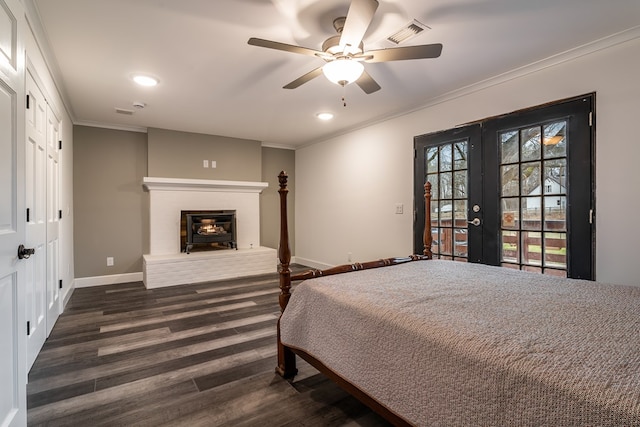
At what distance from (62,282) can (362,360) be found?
369 cm

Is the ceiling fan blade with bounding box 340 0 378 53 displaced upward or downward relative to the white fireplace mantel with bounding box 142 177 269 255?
Result: upward

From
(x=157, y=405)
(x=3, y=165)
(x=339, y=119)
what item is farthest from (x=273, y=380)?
(x=339, y=119)

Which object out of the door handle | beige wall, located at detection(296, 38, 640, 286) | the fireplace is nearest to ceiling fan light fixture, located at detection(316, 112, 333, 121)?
beige wall, located at detection(296, 38, 640, 286)

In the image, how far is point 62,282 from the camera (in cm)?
353

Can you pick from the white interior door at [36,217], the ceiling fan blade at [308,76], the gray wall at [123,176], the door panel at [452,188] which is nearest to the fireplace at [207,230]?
the gray wall at [123,176]

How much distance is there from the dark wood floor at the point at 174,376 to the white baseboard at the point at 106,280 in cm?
124

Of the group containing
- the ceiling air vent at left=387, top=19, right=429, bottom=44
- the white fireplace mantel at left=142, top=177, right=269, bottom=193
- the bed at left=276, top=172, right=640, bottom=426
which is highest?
the ceiling air vent at left=387, top=19, right=429, bottom=44

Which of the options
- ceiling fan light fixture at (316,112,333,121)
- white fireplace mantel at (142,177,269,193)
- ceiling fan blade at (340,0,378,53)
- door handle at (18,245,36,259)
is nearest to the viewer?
door handle at (18,245,36,259)

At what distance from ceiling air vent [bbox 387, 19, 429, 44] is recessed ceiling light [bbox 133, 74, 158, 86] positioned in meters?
2.31

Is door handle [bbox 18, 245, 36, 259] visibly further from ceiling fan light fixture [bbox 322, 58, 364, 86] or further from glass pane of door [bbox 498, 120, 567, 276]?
glass pane of door [bbox 498, 120, 567, 276]

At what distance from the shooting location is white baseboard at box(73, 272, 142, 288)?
457 cm

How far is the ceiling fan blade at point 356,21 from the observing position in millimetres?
1688

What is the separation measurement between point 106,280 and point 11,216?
12.8ft

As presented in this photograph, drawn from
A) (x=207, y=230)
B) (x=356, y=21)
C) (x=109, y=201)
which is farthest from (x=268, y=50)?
(x=109, y=201)
